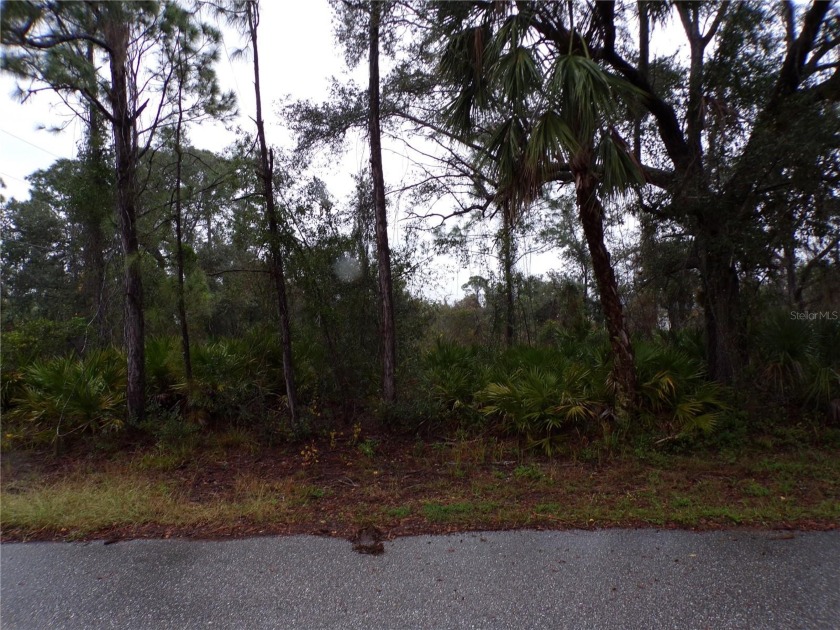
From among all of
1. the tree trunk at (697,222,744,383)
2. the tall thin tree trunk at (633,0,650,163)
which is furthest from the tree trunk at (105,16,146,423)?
the tree trunk at (697,222,744,383)

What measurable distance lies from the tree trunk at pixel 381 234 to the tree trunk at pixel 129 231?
373cm

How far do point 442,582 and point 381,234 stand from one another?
6.28 meters

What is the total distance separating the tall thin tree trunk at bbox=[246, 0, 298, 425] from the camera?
7.96 meters

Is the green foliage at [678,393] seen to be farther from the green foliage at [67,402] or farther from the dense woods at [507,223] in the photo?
the green foliage at [67,402]

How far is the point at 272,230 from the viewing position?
7.92m

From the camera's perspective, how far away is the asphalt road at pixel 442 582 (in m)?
3.49

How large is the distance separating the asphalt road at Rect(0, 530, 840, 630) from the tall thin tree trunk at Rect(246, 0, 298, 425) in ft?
12.1

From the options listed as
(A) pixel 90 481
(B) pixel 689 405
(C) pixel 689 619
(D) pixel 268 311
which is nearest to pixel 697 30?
(B) pixel 689 405

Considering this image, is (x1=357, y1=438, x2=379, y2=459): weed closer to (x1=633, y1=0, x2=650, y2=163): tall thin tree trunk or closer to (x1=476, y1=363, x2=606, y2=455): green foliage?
(x1=476, y1=363, x2=606, y2=455): green foliage

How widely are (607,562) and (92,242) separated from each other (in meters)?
13.6

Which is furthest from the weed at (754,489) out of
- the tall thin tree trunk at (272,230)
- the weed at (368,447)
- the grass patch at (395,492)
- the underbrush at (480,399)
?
the tall thin tree trunk at (272,230)

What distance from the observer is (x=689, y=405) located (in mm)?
7684

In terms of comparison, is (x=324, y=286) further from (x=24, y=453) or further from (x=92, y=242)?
(x=92, y=242)

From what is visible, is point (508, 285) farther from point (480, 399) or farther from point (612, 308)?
point (612, 308)
